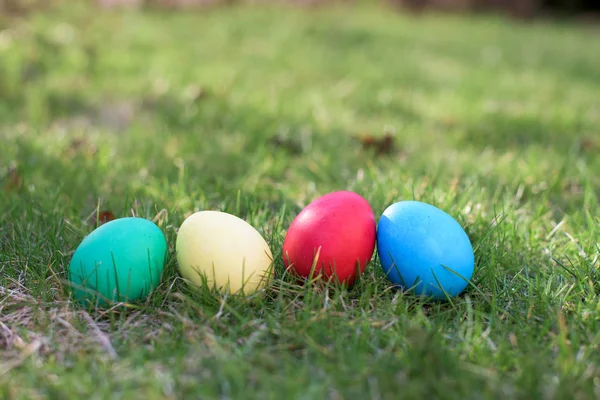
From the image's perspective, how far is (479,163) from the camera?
3.03 m

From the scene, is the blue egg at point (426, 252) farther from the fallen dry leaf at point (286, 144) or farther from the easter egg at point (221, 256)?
the fallen dry leaf at point (286, 144)

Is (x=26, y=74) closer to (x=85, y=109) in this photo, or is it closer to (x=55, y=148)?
(x=85, y=109)

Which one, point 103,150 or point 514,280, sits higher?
point 103,150

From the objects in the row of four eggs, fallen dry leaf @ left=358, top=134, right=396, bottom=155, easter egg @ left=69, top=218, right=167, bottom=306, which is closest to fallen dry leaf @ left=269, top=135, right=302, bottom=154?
fallen dry leaf @ left=358, top=134, right=396, bottom=155

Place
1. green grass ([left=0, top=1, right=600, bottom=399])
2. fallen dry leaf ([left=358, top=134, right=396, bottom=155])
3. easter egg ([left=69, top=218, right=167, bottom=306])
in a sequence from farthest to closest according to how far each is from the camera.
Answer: fallen dry leaf ([left=358, top=134, right=396, bottom=155]), easter egg ([left=69, top=218, right=167, bottom=306]), green grass ([left=0, top=1, right=600, bottom=399])

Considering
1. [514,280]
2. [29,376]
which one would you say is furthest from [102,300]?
[514,280]

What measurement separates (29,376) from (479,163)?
228cm

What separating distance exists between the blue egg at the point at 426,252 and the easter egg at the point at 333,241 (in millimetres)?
72

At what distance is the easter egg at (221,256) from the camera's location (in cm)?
176

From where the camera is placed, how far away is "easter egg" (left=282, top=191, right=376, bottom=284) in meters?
1.80

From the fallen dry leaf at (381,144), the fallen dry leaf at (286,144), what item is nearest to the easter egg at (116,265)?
the fallen dry leaf at (286,144)

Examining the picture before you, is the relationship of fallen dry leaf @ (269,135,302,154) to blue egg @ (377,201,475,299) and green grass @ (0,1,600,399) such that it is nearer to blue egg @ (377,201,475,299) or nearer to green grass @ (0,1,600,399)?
green grass @ (0,1,600,399)

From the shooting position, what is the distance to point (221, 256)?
1762 millimetres

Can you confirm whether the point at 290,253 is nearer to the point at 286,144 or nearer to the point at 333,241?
the point at 333,241
